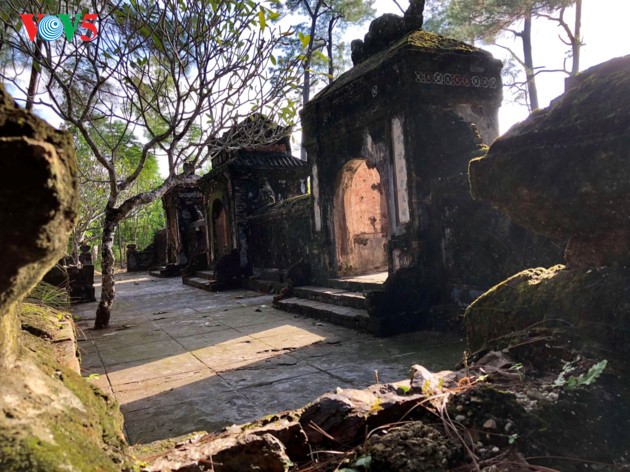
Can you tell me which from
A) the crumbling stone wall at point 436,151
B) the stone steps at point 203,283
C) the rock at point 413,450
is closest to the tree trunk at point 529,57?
the crumbling stone wall at point 436,151

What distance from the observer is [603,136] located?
1.89m

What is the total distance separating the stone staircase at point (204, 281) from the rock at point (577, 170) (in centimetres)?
965

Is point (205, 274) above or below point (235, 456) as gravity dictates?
above

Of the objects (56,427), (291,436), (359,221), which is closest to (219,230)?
(359,221)

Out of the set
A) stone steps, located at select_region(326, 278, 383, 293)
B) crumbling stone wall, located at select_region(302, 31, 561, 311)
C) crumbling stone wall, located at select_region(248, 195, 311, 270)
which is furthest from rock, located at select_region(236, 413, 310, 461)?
crumbling stone wall, located at select_region(248, 195, 311, 270)

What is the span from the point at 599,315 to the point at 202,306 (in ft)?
25.1

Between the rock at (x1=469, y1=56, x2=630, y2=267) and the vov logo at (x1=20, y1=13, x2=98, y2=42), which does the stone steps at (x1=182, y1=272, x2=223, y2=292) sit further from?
the rock at (x1=469, y1=56, x2=630, y2=267)

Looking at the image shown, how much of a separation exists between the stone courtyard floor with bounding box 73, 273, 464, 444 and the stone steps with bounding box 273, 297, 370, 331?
0.44 ft

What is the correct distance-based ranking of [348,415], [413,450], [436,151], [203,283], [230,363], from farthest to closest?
[203,283] < [436,151] < [230,363] < [348,415] < [413,450]

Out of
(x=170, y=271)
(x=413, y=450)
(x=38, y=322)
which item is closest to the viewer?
(x=413, y=450)

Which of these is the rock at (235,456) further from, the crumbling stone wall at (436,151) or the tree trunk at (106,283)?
the tree trunk at (106,283)

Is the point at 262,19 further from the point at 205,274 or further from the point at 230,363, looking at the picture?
the point at 205,274

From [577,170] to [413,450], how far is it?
4.40 ft

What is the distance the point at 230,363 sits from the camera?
453 cm
